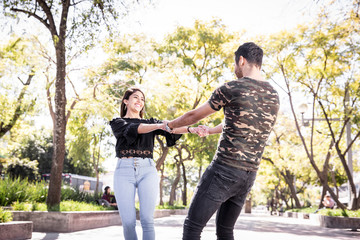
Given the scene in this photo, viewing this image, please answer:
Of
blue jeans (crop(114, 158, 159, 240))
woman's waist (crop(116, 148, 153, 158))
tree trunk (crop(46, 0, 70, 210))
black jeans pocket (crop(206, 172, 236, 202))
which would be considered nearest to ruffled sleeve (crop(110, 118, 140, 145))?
woman's waist (crop(116, 148, 153, 158))

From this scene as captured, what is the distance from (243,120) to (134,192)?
1.45 metres

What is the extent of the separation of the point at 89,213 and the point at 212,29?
49.0 ft

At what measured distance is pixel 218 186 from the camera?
281 centimetres

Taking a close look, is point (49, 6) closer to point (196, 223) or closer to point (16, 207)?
point (16, 207)

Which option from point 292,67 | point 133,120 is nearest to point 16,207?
point 133,120

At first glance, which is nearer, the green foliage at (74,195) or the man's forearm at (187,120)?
the man's forearm at (187,120)

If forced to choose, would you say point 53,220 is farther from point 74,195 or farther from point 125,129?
point 125,129

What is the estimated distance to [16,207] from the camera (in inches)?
392

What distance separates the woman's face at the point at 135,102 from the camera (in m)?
4.24

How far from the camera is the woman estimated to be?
370cm

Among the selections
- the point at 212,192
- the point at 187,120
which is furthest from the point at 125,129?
the point at 212,192

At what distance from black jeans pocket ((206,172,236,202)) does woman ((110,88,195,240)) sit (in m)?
0.93

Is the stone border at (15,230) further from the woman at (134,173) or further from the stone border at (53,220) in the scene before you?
the woman at (134,173)

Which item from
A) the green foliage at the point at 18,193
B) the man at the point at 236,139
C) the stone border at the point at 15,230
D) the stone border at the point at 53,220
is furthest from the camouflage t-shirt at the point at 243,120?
the green foliage at the point at 18,193
